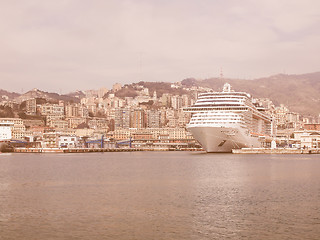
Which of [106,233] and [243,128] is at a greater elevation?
[243,128]

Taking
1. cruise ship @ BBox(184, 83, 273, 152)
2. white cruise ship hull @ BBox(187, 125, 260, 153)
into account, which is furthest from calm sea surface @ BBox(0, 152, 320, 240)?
cruise ship @ BBox(184, 83, 273, 152)

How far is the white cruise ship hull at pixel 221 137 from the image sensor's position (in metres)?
77.2

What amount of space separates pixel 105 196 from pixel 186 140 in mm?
151572

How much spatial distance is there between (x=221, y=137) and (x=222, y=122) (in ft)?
10.5

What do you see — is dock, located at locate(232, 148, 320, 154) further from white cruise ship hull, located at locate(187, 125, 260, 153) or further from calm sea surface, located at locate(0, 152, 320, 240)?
calm sea surface, located at locate(0, 152, 320, 240)

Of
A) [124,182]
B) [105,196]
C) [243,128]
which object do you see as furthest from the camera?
[243,128]

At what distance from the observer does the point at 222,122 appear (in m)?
77.6

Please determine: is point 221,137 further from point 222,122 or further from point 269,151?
point 269,151

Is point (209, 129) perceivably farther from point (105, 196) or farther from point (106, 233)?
point (106, 233)

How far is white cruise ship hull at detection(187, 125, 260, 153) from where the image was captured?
253ft

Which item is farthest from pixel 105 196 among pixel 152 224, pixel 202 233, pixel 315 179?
pixel 315 179

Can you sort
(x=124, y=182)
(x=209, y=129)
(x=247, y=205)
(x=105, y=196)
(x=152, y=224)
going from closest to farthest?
(x=152, y=224)
(x=247, y=205)
(x=105, y=196)
(x=124, y=182)
(x=209, y=129)

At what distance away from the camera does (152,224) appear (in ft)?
72.0

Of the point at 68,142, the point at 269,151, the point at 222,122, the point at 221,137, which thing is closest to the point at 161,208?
the point at 222,122
